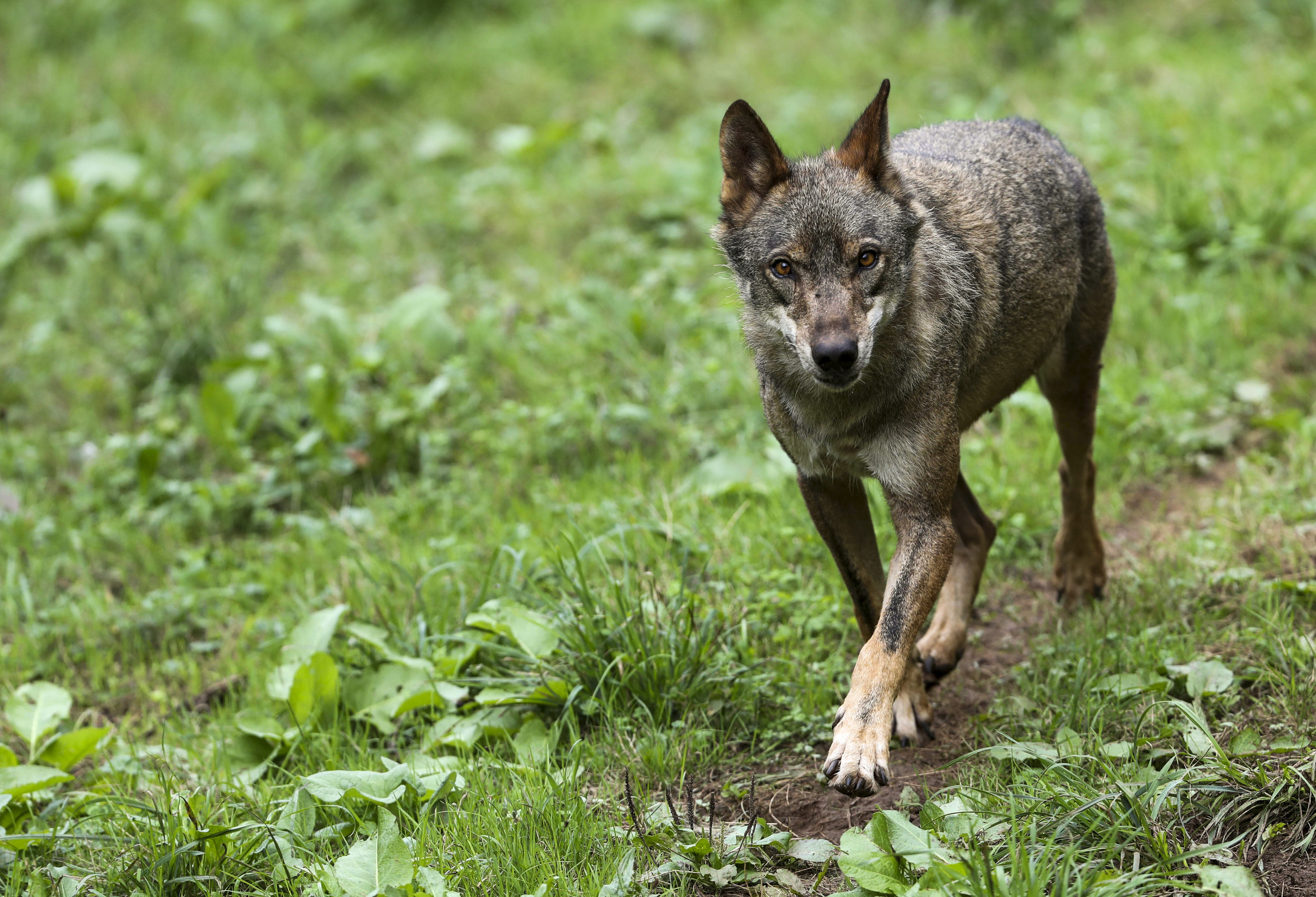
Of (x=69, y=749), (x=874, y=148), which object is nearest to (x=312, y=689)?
(x=69, y=749)

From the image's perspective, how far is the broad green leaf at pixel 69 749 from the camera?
4781mm

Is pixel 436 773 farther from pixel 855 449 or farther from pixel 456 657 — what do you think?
pixel 855 449

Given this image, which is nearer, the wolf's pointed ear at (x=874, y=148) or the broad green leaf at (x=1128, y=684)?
the wolf's pointed ear at (x=874, y=148)

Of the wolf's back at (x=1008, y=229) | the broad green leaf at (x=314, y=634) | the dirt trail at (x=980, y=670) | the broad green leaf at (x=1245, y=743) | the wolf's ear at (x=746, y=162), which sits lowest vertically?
the dirt trail at (x=980, y=670)

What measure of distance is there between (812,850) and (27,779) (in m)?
2.90

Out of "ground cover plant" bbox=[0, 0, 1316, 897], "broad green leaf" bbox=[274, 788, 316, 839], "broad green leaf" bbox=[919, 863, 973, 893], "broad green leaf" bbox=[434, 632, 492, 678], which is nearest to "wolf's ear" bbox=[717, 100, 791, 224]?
"ground cover plant" bbox=[0, 0, 1316, 897]

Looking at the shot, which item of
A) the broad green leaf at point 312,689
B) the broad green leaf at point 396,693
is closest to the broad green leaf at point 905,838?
the broad green leaf at point 396,693

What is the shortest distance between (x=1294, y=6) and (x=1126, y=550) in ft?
22.9

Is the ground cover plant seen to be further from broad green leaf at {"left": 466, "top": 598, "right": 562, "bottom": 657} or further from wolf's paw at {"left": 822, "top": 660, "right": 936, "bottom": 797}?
wolf's paw at {"left": 822, "top": 660, "right": 936, "bottom": 797}

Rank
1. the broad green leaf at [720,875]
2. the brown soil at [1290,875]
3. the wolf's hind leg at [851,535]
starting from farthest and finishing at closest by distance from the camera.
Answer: the wolf's hind leg at [851,535] → the broad green leaf at [720,875] → the brown soil at [1290,875]

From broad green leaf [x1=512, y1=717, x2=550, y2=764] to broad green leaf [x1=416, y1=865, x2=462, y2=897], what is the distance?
0.73 meters

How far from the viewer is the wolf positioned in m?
3.92

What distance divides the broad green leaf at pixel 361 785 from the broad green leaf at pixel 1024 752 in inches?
79.1

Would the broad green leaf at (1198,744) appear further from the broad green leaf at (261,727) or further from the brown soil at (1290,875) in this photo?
the broad green leaf at (261,727)
